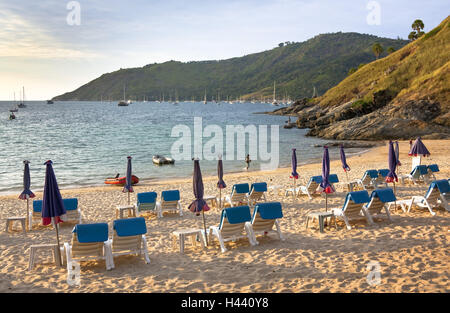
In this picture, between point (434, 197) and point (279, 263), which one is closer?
point (279, 263)

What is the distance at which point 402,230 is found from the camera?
10.1 metres

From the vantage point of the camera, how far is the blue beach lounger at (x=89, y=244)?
26.3 feet

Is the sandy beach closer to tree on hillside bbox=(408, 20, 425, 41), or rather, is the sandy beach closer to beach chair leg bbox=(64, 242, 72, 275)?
beach chair leg bbox=(64, 242, 72, 275)

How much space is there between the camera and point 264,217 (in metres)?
9.50

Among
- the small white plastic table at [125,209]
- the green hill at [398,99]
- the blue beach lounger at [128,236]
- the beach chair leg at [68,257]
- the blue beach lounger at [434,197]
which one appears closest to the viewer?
the beach chair leg at [68,257]

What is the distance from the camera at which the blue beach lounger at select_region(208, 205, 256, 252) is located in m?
9.38

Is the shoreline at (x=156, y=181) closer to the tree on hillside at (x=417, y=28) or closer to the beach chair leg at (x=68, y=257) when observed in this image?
the beach chair leg at (x=68, y=257)

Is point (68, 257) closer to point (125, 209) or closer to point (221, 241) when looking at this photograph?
point (221, 241)

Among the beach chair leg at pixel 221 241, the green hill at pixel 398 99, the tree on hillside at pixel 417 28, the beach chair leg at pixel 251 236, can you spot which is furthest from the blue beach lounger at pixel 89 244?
the tree on hillside at pixel 417 28

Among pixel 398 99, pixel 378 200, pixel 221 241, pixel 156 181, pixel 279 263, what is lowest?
pixel 156 181

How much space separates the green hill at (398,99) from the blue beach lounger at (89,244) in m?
43.6

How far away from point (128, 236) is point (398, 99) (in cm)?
5676

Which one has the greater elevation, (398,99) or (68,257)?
(398,99)

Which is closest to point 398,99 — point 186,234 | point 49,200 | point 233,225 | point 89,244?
point 233,225
